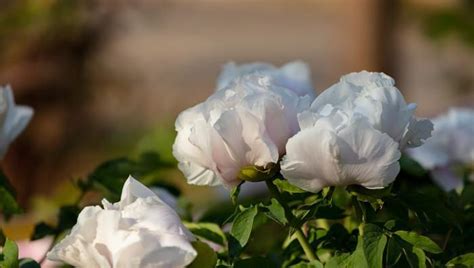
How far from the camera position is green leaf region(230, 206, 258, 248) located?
70 cm

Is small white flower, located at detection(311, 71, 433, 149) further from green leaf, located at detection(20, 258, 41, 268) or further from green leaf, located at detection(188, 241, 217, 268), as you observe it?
green leaf, located at detection(20, 258, 41, 268)

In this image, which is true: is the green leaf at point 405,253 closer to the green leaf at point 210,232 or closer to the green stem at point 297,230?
the green stem at point 297,230

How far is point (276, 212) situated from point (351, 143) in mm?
73

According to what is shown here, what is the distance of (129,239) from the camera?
636mm

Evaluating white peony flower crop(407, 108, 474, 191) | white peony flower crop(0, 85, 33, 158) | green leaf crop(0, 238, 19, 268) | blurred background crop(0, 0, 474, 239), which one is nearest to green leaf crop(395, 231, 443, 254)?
green leaf crop(0, 238, 19, 268)

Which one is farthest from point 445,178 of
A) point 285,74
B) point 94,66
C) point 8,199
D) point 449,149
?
point 94,66

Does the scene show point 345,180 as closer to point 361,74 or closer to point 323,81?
point 361,74

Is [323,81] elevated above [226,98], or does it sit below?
below

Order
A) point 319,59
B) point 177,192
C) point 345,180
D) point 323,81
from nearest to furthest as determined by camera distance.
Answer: point 345,180, point 177,192, point 323,81, point 319,59

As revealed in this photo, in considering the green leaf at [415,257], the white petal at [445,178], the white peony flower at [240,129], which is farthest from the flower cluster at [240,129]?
the white petal at [445,178]

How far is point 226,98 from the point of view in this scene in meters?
0.72

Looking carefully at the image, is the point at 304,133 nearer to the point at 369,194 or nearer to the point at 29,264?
the point at 369,194

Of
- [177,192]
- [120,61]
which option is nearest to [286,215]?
[177,192]

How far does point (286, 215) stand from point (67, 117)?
2.77 metres
